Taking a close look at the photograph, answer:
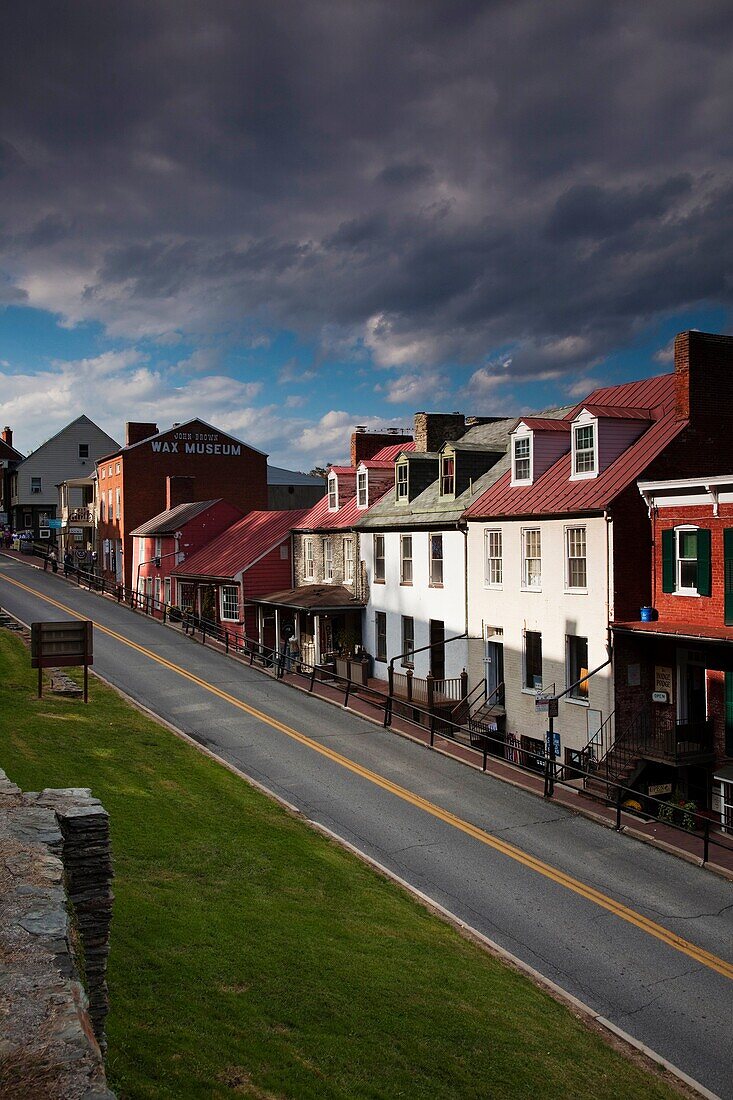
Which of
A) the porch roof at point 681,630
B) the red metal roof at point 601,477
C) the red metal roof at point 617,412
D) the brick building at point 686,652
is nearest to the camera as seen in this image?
the porch roof at point 681,630

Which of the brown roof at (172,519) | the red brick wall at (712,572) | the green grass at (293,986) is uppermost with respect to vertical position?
the brown roof at (172,519)

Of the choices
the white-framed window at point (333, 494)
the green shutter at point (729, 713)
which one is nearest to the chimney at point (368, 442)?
the white-framed window at point (333, 494)

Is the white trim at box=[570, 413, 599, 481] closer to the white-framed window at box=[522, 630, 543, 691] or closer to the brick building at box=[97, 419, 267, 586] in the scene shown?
the white-framed window at box=[522, 630, 543, 691]

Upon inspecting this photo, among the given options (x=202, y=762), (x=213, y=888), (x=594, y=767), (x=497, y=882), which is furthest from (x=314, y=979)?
(x=594, y=767)

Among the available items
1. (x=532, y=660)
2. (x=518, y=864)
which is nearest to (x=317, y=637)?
(x=532, y=660)

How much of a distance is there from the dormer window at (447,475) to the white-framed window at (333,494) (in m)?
9.81

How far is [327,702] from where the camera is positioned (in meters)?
32.3

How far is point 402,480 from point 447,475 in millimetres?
3495

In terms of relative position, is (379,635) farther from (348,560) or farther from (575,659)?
(575,659)

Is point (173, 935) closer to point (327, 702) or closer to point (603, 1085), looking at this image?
point (603, 1085)

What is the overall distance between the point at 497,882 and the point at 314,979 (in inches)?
270

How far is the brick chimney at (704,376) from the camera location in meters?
26.5

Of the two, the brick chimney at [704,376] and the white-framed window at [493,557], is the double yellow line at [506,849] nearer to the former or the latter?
the white-framed window at [493,557]

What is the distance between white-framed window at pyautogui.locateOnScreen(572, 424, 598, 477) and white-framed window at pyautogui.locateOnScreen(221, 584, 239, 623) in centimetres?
2258
